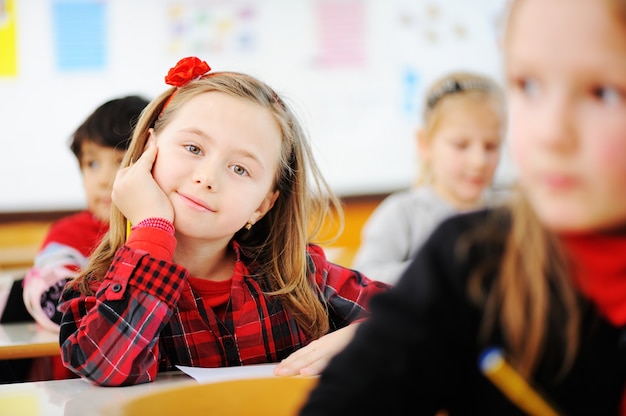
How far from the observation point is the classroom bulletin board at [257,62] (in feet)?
12.0

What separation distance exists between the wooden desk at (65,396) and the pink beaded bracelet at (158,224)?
243 millimetres

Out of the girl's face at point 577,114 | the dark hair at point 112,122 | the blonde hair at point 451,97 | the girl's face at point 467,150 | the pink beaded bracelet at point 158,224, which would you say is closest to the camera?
the girl's face at point 577,114

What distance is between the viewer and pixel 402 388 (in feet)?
2.19

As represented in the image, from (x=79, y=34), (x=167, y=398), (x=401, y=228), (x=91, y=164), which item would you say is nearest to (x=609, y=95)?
(x=167, y=398)

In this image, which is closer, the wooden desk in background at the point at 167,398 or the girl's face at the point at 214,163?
the wooden desk in background at the point at 167,398

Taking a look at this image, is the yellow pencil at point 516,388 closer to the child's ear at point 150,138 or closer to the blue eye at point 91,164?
the child's ear at point 150,138

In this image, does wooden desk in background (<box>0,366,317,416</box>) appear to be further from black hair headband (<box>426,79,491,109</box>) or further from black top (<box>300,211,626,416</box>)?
black hair headband (<box>426,79,491,109</box>)

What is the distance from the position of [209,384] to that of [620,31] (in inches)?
24.4

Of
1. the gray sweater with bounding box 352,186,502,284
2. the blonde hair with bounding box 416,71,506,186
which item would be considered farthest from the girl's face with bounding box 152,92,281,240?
the blonde hair with bounding box 416,71,506,186

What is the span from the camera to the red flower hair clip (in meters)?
1.57

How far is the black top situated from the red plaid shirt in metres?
0.63

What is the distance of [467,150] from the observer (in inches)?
118

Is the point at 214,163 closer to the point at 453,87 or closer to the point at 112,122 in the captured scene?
the point at 112,122

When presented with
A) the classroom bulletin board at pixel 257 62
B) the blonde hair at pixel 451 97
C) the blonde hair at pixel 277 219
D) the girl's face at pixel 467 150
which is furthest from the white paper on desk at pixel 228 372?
the classroom bulletin board at pixel 257 62
